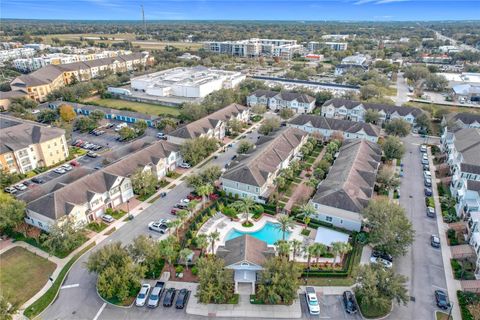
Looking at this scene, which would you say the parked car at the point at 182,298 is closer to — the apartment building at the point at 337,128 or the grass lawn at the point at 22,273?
the grass lawn at the point at 22,273

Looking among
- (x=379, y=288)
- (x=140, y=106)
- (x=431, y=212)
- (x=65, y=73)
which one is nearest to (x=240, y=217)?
(x=379, y=288)

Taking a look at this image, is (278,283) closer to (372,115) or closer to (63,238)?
(63,238)

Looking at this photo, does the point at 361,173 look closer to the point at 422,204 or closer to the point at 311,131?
the point at 422,204

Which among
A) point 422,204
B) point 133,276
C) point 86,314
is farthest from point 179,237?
point 422,204

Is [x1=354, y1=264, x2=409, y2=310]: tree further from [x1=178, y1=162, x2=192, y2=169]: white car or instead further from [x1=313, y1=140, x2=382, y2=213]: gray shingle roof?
[x1=178, y1=162, x2=192, y2=169]: white car

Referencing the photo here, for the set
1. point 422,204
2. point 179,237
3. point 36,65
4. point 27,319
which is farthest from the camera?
point 36,65

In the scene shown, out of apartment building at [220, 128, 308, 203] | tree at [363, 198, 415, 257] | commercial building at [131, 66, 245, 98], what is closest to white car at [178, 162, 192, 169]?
apartment building at [220, 128, 308, 203]

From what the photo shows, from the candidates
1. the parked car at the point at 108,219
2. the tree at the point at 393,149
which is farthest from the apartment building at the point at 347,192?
the parked car at the point at 108,219
